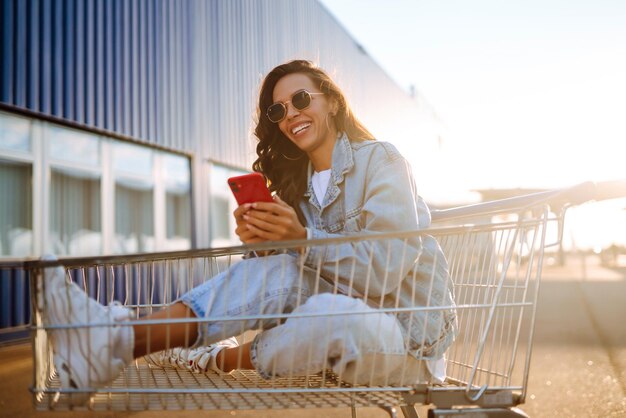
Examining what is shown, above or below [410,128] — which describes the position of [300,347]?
below

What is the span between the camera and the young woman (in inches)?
70.4

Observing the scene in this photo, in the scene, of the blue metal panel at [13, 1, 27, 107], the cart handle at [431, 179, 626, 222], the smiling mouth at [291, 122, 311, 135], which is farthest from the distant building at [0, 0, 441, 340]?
the cart handle at [431, 179, 626, 222]

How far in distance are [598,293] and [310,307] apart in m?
12.7

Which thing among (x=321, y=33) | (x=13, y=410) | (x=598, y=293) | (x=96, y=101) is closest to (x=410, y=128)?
(x=321, y=33)

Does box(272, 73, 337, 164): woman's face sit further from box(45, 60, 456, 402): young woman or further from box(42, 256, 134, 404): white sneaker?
box(42, 256, 134, 404): white sneaker

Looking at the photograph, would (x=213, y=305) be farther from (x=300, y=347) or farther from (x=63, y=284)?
(x=63, y=284)

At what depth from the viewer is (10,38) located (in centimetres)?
767

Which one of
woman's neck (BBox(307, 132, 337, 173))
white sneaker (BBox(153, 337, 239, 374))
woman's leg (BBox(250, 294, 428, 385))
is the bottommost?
white sneaker (BBox(153, 337, 239, 374))

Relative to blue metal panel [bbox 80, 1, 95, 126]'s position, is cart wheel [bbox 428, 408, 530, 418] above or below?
below

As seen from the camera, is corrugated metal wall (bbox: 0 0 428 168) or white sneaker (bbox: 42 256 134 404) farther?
corrugated metal wall (bbox: 0 0 428 168)

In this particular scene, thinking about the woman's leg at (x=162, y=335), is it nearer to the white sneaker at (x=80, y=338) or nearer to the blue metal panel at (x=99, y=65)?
the white sneaker at (x=80, y=338)

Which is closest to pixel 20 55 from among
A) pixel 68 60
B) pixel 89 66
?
pixel 68 60

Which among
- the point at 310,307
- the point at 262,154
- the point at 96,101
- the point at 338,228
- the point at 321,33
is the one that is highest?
the point at 321,33

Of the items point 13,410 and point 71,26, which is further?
point 71,26
